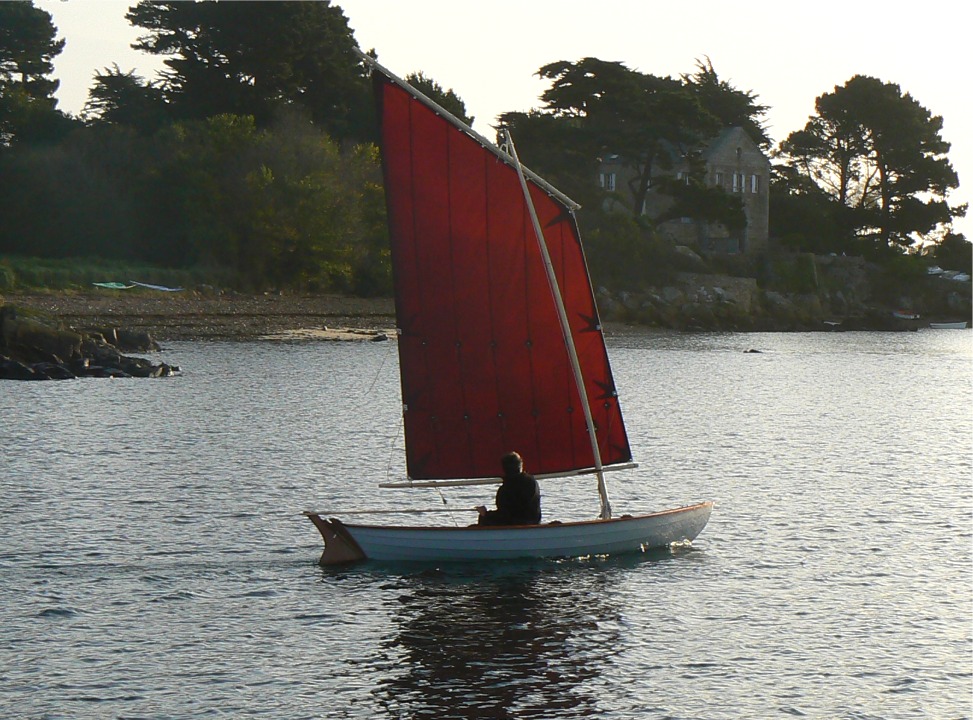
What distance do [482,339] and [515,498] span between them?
2731 millimetres

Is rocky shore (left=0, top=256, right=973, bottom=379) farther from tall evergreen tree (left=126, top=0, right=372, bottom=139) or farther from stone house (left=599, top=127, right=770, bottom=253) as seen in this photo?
tall evergreen tree (left=126, top=0, right=372, bottom=139)

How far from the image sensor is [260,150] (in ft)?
302

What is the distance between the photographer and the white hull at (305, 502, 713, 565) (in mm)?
21594

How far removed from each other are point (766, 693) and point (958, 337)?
111 meters

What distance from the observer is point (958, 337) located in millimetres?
120625

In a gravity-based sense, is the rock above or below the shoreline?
below

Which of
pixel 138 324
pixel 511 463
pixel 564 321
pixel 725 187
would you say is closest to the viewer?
pixel 511 463

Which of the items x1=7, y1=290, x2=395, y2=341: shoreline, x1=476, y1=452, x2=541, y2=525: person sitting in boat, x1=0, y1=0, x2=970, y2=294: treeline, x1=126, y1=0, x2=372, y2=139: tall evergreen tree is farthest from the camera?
x1=126, y1=0, x2=372, y2=139: tall evergreen tree

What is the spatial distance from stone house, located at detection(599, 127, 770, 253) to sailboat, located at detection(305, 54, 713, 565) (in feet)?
308

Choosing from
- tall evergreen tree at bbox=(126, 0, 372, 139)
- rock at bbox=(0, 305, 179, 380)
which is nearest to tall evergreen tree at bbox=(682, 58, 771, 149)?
tall evergreen tree at bbox=(126, 0, 372, 139)

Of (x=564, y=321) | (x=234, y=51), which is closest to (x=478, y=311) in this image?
(x=564, y=321)

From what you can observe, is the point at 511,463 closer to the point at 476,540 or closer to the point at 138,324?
the point at 476,540

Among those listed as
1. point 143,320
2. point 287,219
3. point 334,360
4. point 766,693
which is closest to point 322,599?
point 766,693

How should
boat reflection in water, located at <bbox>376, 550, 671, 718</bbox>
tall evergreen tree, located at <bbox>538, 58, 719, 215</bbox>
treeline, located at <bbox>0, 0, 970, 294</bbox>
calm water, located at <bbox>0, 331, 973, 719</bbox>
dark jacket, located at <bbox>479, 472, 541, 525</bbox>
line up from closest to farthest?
boat reflection in water, located at <bbox>376, 550, 671, 718</bbox>, calm water, located at <bbox>0, 331, 973, 719</bbox>, dark jacket, located at <bbox>479, 472, 541, 525</bbox>, treeline, located at <bbox>0, 0, 970, 294</bbox>, tall evergreen tree, located at <bbox>538, 58, 719, 215</bbox>
